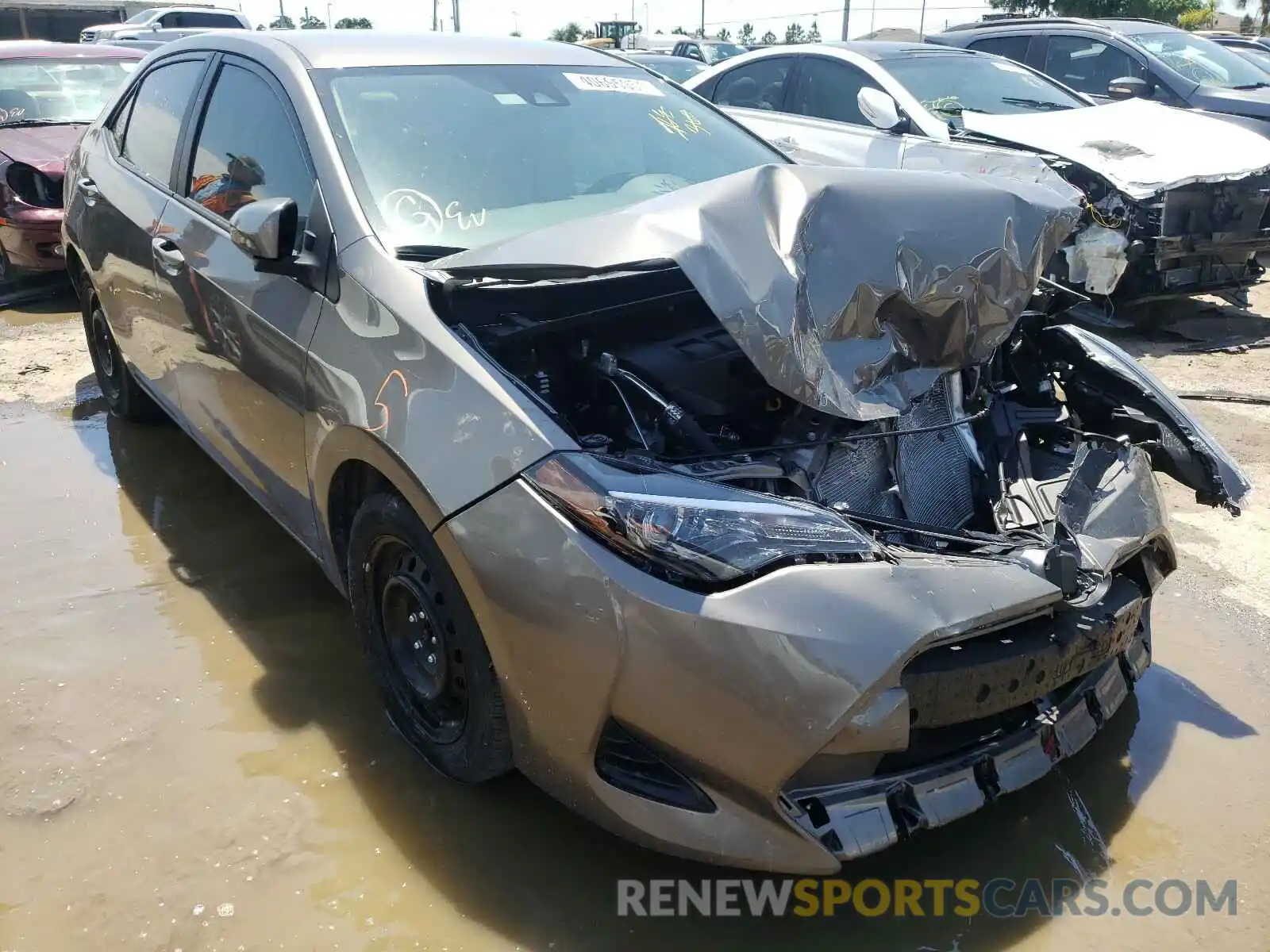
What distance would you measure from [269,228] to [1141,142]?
237 inches

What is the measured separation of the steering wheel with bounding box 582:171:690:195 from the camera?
324cm

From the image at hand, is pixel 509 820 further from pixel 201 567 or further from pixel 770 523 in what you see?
pixel 201 567

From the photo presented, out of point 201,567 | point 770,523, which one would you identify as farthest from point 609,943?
point 201,567

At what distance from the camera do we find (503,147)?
3158 millimetres

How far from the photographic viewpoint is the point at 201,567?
12.6 ft

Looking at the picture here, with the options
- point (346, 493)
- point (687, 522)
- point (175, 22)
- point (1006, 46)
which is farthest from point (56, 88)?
point (175, 22)

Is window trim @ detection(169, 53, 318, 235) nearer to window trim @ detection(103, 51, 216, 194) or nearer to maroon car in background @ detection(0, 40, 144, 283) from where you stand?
window trim @ detection(103, 51, 216, 194)

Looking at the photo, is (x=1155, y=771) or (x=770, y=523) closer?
(x=770, y=523)

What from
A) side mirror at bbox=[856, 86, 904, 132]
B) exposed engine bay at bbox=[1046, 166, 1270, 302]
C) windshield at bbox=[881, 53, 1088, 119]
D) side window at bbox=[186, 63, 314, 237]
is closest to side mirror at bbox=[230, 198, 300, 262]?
side window at bbox=[186, 63, 314, 237]

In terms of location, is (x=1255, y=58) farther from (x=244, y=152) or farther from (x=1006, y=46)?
(x=244, y=152)

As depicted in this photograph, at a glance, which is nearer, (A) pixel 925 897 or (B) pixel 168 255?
(A) pixel 925 897

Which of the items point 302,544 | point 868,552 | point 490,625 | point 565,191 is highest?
point 565,191

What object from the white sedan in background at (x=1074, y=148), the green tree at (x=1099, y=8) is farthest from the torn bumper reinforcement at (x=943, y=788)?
the green tree at (x=1099, y=8)

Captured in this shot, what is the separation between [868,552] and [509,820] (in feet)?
3.77
